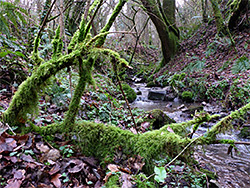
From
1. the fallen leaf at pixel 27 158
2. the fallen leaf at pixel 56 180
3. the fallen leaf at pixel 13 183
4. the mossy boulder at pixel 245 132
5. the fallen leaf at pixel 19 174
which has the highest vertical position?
the fallen leaf at pixel 27 158

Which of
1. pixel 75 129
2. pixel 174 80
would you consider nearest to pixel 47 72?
pixel 75 129

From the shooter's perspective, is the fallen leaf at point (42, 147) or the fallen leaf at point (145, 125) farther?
the fallen leaf at point (145, 125)

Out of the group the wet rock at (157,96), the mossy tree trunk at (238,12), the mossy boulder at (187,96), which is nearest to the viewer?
the mossy boulder at (187,96)

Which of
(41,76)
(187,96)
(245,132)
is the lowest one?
(245,132)

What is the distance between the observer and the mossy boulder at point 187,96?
721 centimetres

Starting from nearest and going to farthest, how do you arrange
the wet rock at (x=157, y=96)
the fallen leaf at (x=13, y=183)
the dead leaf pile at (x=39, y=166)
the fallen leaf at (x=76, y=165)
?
the fallen leaf at (x=13, y=183)
the dead leaf pile at (x=39, y=166)
the fallen leaf at (x=76, y=165)
the wet rock at (x=157, y=96)

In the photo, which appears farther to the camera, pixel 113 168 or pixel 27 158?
pixel 113 168

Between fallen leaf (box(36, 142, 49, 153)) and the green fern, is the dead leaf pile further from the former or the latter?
the green fern

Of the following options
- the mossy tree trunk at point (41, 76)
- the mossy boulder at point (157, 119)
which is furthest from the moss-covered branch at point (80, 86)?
the mossy boulder at point (157, 119)

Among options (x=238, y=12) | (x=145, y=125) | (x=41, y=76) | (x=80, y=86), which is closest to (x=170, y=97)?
(x=145, y=125)

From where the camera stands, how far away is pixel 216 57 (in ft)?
28.6

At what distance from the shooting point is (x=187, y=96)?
726 centimetres

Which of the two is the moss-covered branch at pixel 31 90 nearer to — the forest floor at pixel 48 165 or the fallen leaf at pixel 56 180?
the forest floor at pixel 48 165

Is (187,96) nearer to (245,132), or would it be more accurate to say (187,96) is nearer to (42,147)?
(245,132)
